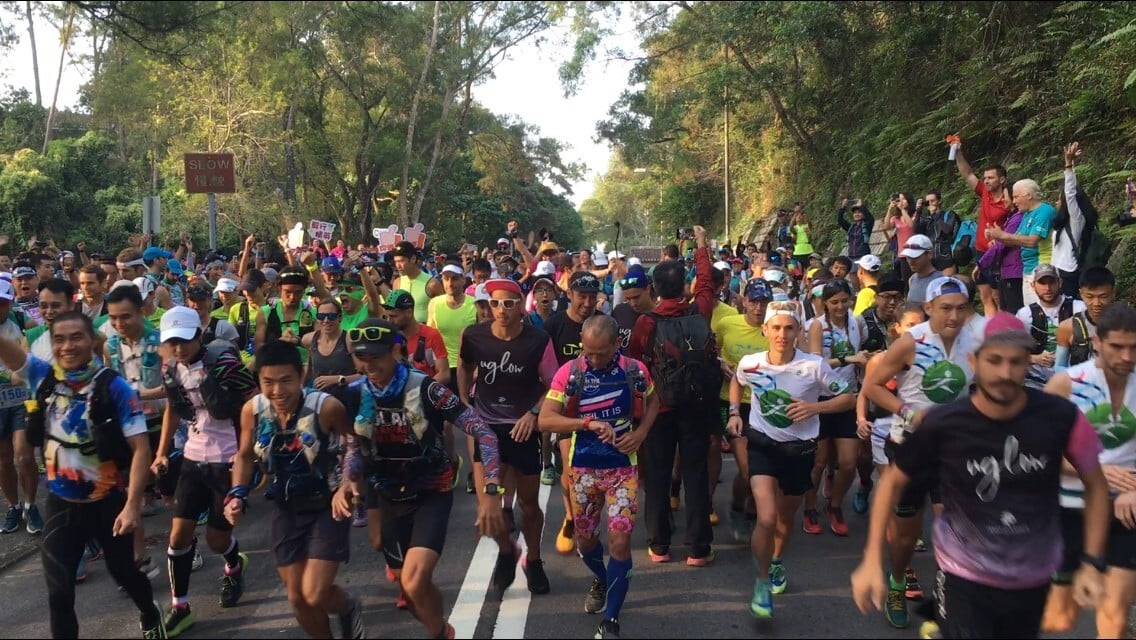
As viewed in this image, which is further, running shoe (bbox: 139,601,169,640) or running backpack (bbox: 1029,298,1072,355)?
running backpack (bbox: 1029,298,1072,355)

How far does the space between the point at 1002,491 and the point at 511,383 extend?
3.04 metres

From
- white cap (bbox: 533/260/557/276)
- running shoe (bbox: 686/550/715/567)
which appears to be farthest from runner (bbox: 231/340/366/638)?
white cap (bbox: 533/260/557/276)

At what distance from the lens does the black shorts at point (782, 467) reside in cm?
475

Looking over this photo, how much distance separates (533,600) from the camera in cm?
484

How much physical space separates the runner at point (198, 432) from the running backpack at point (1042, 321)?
5.32m

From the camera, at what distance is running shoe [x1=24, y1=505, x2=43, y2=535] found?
20.2 ft

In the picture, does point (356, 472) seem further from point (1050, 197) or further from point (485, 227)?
point (485, 227)

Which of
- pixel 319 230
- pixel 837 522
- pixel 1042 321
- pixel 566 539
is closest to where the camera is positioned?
pixel 1042 321

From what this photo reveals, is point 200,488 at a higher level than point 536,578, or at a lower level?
higher

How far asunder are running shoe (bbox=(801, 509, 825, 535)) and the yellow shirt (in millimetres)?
1123

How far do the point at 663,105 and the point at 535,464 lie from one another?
30.5 meters

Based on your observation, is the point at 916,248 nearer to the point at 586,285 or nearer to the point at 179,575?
the point at 586,285

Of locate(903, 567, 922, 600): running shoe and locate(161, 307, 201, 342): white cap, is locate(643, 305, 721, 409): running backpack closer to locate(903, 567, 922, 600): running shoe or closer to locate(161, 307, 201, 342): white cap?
locate(903, 567, 922, 600): running shoe

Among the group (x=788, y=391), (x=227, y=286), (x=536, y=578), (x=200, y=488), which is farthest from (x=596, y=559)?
(x=227, y=286)
